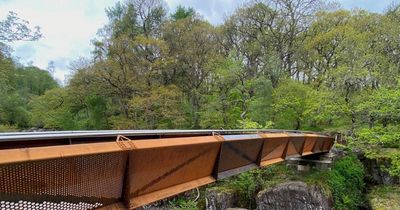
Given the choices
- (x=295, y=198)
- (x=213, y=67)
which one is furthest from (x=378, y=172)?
(x=213, y=67)

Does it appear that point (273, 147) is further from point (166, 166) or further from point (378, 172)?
point (378, 172)

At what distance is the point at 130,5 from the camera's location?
33.4 meters

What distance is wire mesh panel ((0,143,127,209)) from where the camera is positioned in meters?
2.59

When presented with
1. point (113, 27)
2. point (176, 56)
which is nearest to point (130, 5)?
point (113, 27)

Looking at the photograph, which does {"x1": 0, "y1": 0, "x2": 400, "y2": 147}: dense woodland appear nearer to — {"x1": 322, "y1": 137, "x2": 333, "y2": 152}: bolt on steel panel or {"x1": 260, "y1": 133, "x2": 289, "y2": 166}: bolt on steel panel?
{"x1": 322, "y1": 137, "x2": 333, "y2": 152}: bolt on steel panel

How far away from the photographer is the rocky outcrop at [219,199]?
41.8 ft

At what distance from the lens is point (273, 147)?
29.5 feet

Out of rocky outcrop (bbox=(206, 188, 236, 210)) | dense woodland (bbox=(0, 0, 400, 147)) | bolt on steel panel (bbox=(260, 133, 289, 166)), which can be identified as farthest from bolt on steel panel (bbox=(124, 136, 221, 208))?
dense woodland (bbox=(0, 0, 400, 147))

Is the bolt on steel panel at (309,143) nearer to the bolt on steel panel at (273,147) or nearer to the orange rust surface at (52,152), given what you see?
the bolt on steel panel at (273,147)

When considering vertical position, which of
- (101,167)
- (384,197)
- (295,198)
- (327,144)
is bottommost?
(295,198)

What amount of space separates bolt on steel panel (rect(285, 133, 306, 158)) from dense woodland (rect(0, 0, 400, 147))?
27.9 ft

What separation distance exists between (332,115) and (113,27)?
92.2 feet

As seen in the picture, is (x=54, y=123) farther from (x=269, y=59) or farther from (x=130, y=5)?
(x=269, y=59)

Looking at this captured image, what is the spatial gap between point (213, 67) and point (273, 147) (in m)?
19.0
